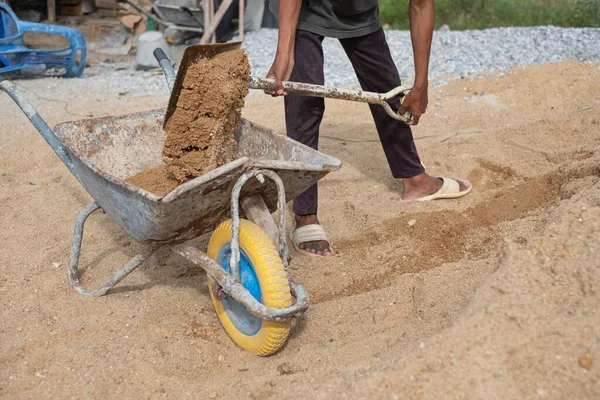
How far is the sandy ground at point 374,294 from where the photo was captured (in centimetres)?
210

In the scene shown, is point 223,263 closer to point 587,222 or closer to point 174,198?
point 174,198

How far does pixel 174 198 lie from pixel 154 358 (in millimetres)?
734

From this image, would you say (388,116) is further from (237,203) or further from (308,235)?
(237,203)

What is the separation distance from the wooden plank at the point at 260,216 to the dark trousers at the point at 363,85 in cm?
81

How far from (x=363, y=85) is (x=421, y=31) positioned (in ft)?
1.88

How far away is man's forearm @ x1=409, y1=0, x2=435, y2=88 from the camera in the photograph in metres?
3.19

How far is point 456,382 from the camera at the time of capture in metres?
2.03

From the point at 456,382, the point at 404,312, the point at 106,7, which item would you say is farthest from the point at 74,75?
the point at 456,382

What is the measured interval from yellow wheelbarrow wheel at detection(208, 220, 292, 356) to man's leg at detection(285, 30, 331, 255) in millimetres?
858

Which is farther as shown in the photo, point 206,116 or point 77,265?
point 77,265

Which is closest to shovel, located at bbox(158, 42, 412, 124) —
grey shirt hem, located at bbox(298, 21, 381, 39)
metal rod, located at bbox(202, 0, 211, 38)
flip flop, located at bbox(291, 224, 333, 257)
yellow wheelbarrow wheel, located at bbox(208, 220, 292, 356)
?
grey shirt hem, located at bbox(298, 21, 381, 39)

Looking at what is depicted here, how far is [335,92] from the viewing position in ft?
9.63

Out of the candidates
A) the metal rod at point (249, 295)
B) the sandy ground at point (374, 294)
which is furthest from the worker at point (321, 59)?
the metal rod at point (249, 295)

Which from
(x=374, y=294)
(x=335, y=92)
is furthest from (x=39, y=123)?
(x=374, y=294)
